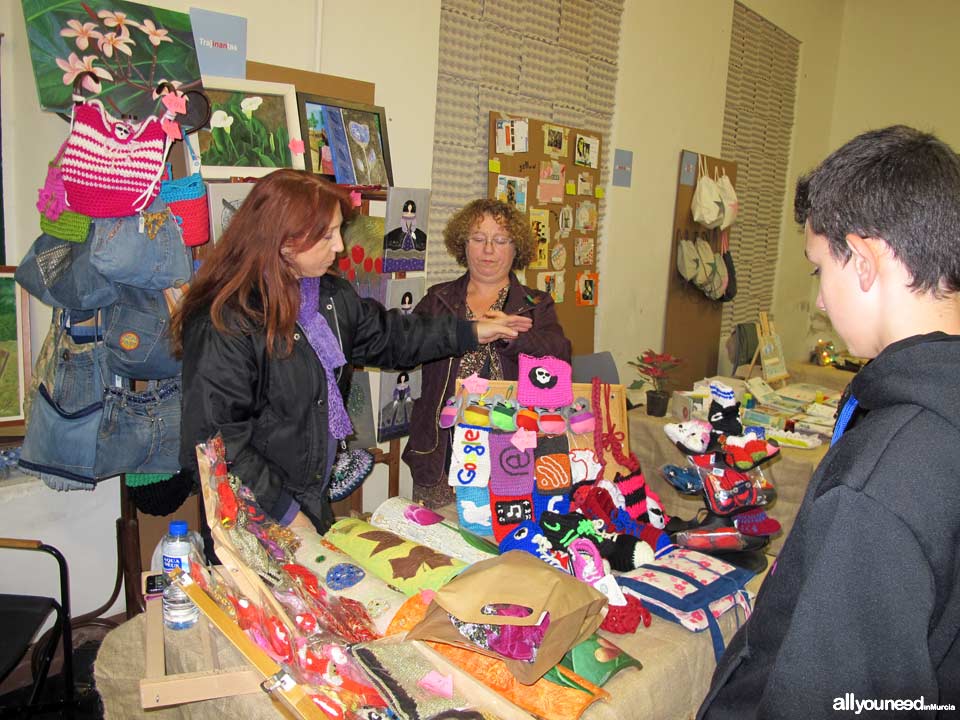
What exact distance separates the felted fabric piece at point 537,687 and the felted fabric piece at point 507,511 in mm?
839

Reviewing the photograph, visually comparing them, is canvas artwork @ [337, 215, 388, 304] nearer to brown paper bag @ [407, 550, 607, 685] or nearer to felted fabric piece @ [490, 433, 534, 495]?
felted fabric piece @ [490, 433, 534, 495]

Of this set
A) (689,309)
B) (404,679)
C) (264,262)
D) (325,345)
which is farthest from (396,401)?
(689,309)

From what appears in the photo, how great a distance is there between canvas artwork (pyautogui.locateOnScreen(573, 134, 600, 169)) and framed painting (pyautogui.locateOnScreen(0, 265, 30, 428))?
3254 mm

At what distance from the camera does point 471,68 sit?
12.5 feet

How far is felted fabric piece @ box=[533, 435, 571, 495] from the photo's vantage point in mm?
2479

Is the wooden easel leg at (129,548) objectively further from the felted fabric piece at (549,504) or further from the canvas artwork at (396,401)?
the felted fabric piece at (549,504)

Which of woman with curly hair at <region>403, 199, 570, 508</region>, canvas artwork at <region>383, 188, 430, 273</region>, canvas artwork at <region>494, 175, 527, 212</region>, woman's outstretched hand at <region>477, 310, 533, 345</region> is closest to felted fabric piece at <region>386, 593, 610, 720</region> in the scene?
woman's outstretched hand at <region>477, 310, 533, 345</region>

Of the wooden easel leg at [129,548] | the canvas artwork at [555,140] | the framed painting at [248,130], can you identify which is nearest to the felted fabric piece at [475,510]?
the wooden easel leg at [129,548]

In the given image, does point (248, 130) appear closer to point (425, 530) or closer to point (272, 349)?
point (272, 349)

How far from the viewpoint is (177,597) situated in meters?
1.78

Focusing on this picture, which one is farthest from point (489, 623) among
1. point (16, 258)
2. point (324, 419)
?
point (16, 258)

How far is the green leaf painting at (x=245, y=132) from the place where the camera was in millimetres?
2645

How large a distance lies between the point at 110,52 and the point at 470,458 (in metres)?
1.82

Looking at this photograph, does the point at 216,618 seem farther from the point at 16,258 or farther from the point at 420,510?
the point at 16,258
